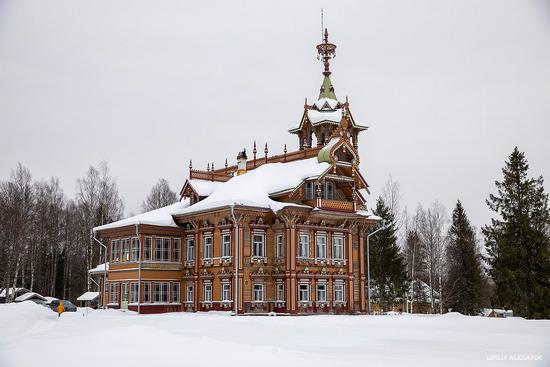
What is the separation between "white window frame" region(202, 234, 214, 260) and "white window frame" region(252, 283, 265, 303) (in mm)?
3683

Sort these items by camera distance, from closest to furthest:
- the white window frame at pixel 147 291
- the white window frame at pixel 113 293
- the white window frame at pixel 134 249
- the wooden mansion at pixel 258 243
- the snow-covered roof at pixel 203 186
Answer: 1. the wooden mansion at pixel 258 243
2. the white window frame at pixel 147 291
3. the white window frame at pixel 134 249
4. the white window frame at pixel 113 293
5. the snow-covered roof at pixel 203 186

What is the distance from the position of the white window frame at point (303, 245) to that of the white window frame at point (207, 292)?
6.20 m

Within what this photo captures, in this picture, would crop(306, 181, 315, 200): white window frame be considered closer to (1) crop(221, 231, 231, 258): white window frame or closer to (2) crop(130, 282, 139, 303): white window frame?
(1) crop(221, 231, 231, 258): white window frame

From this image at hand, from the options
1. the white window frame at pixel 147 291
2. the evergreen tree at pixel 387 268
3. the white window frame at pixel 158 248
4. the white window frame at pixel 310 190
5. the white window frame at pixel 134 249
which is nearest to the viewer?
the white window frame at pixel 310 190

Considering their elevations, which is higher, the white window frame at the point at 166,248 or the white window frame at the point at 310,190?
the white window frame at the point at 310,190

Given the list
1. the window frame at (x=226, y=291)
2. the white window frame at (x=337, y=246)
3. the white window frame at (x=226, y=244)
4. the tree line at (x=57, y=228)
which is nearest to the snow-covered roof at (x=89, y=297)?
the tree line at (x=57, y=228)

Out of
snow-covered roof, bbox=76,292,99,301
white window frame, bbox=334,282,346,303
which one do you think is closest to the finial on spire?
white window frame, bbox=334,282,346,303

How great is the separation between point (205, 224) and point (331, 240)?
8263mm

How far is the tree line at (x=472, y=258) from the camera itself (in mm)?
44312

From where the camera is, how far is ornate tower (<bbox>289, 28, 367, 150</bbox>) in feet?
161

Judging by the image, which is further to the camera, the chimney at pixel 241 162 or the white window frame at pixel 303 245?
the chimney at pixel 241 162

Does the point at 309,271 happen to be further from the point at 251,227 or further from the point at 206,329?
the point at 206,329

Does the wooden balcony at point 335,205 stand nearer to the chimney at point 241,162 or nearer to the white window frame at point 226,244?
the white window frame at point 226,244

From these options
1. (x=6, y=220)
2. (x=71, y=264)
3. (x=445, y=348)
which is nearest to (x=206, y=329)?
(x=445, y=348)
